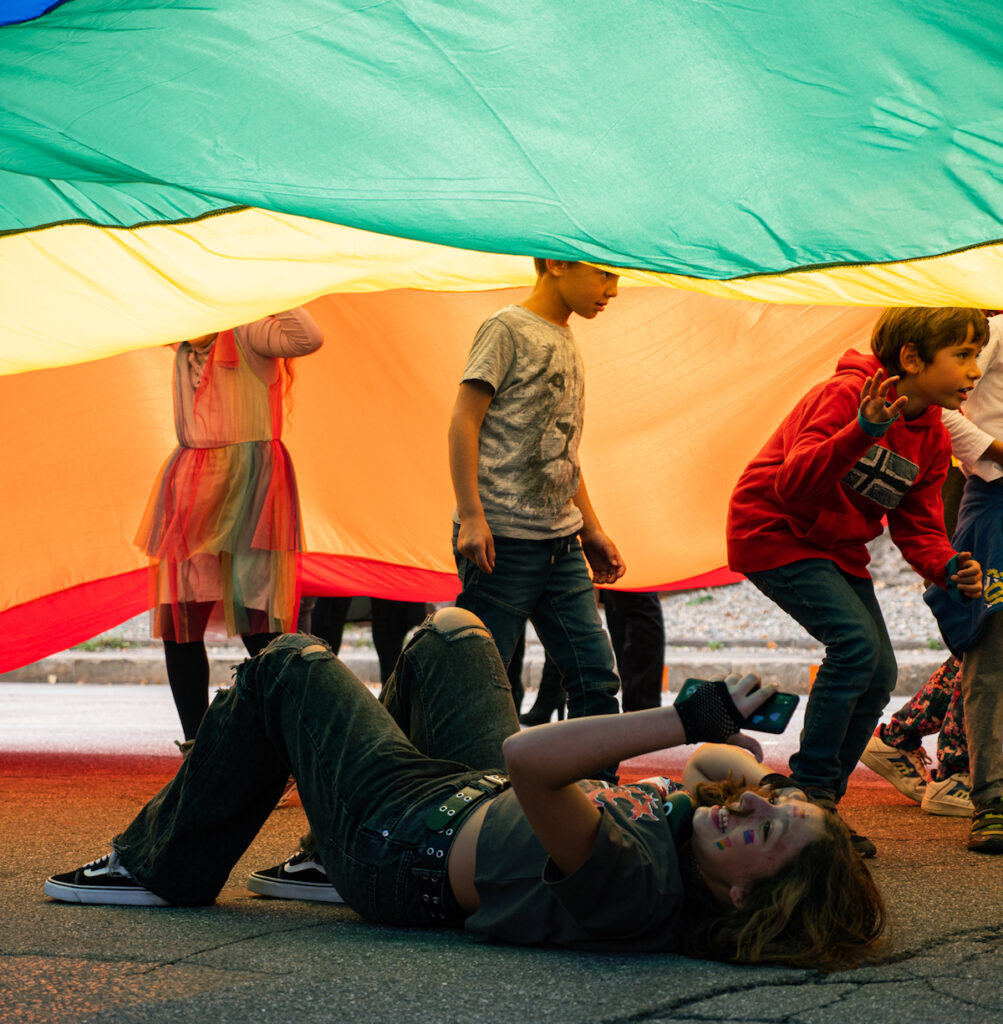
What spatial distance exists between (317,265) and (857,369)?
1.50 m

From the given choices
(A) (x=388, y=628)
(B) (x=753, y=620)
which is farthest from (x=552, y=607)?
(B) (x=753, y=620)

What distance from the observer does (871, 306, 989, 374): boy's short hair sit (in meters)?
3.29

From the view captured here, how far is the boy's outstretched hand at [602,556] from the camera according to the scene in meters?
3.67

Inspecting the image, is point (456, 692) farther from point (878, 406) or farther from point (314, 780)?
point (878, 406)

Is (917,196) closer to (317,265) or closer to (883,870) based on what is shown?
(883,870)

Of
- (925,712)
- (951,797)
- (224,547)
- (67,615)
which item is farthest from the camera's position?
(67,615)

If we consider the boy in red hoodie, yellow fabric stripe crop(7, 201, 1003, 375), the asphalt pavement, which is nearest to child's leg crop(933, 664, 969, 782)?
the boy in red hoodie

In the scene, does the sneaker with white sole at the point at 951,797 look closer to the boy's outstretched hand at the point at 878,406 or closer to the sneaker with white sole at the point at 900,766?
the sneaker with white sole at the point at 900,766

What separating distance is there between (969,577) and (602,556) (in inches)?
37.3

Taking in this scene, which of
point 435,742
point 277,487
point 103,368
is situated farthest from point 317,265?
point 103,368

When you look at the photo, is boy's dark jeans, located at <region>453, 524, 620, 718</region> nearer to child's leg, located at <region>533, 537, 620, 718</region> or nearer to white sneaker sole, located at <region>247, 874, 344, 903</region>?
child's leg, located at <region>533, 537, 620, 718</region>

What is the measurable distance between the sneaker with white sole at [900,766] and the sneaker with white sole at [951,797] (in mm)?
184

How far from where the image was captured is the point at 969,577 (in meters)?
3.34

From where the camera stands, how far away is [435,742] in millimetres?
2721
